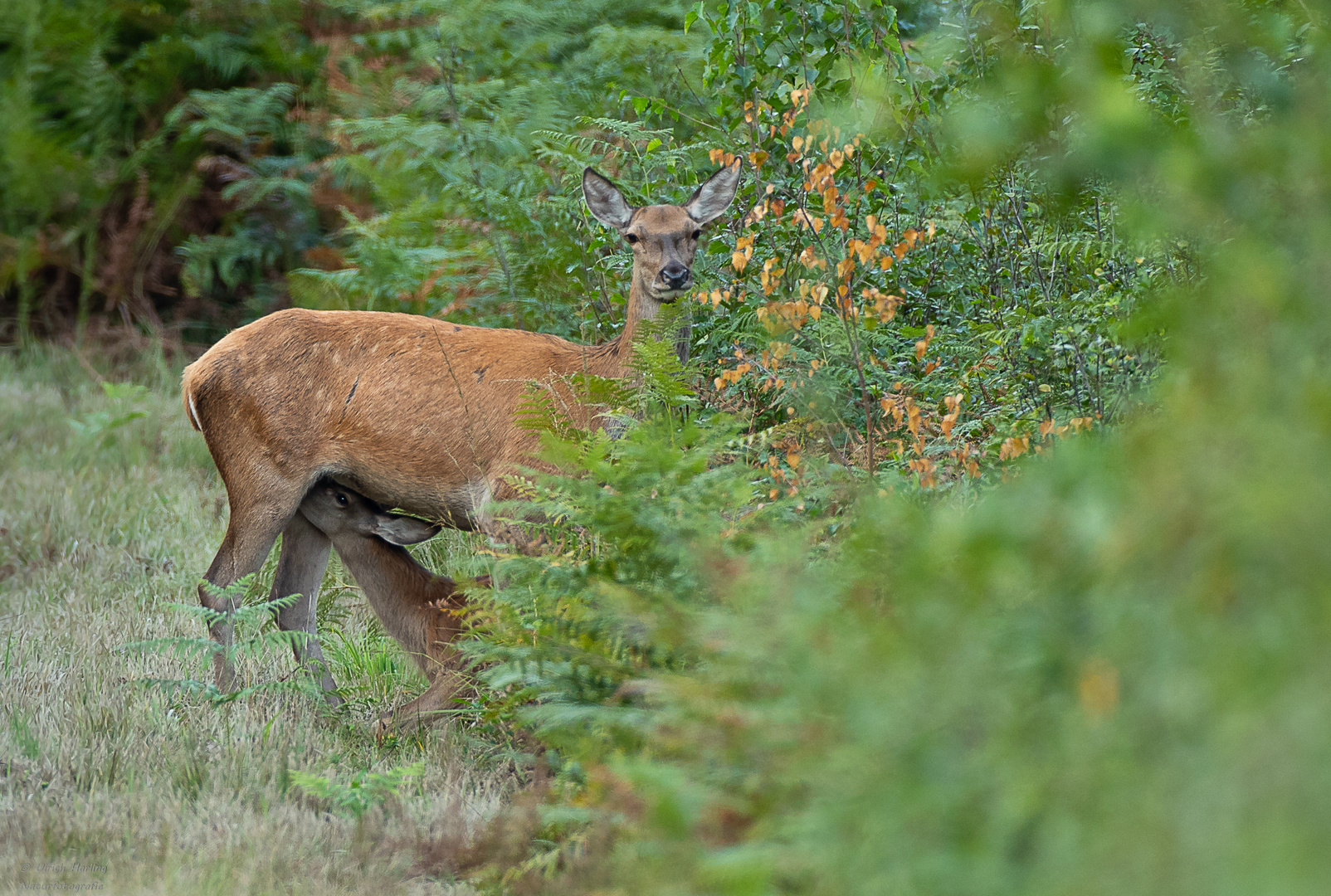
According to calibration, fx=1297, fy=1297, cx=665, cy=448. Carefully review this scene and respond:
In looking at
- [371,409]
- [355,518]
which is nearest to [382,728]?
[355,518]

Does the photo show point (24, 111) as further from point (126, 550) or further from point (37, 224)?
point (126, 550)

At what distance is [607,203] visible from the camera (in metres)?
5.84

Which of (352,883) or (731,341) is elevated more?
(731,341)

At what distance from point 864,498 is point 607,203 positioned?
3084 mm

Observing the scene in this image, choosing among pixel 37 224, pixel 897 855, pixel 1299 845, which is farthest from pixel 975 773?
pixel 37 224

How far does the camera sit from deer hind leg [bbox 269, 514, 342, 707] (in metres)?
5.75

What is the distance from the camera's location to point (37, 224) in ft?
38.9

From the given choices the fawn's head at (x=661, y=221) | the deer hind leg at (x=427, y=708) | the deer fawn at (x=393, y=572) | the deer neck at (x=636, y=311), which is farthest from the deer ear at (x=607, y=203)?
the deer hind leg at (x=427, y=708)

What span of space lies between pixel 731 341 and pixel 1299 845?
430cm

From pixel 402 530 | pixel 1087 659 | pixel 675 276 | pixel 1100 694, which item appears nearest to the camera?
pixel 1100 694

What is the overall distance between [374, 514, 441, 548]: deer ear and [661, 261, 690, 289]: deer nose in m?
1.42

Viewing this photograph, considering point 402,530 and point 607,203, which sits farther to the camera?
point 607,203

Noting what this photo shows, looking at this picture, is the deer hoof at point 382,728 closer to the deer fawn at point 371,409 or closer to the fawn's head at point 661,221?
the deer fawn at point 371,409

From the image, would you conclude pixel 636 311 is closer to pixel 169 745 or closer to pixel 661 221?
pixel 661 221
